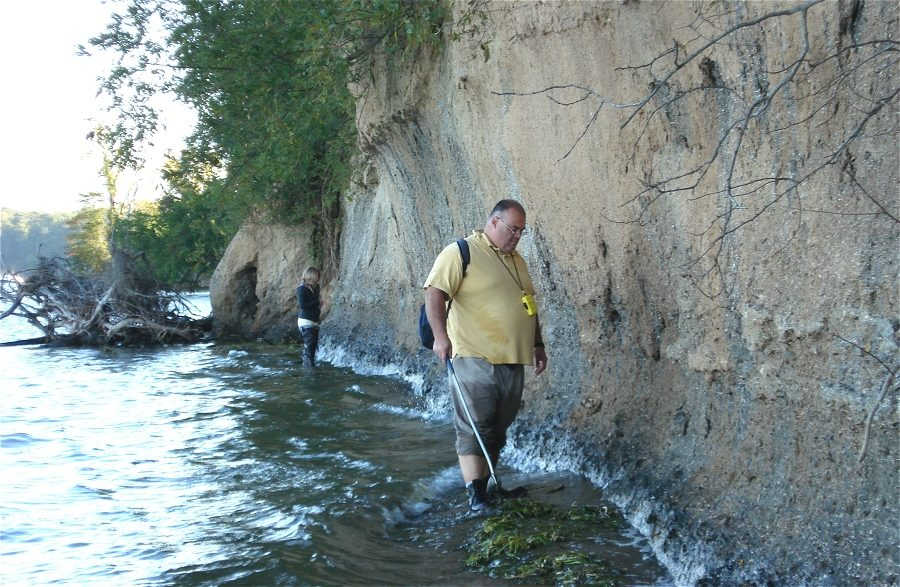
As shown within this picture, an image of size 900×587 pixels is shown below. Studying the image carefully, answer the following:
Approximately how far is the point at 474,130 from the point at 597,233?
2855 millimetres

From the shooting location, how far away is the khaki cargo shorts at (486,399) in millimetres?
6445

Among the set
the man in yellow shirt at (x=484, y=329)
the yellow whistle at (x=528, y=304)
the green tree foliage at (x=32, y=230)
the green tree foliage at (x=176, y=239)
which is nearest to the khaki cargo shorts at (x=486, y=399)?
the man in yellow shirt at (x=484, y=329)

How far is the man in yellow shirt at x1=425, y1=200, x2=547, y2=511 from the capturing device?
20.9 feet

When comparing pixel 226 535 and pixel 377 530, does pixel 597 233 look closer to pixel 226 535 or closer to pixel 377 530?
pixel 377 530

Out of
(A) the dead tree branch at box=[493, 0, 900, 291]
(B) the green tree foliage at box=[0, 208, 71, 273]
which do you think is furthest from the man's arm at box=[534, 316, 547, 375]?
(B) the green tree foliage at box=[0, 208, 71, 273]

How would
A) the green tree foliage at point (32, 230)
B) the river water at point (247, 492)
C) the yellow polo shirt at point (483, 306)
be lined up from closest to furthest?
the river water at point (247, 492), the yellow polo shirt at point (483, 306), the green tree foliage at point (32, 230)

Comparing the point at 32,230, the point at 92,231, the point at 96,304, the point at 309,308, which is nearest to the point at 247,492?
the point at 309,308

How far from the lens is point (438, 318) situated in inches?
248

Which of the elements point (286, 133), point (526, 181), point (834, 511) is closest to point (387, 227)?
point (286, 133)

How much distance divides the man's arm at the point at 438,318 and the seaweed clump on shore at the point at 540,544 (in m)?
1.20

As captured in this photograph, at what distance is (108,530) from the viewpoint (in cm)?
689

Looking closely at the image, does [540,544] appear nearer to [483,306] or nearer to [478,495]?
[478,495]

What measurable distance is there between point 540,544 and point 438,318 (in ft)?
5.40

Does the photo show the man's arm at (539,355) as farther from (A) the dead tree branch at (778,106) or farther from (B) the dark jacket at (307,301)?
(B) the dark jacket at (307,301)
